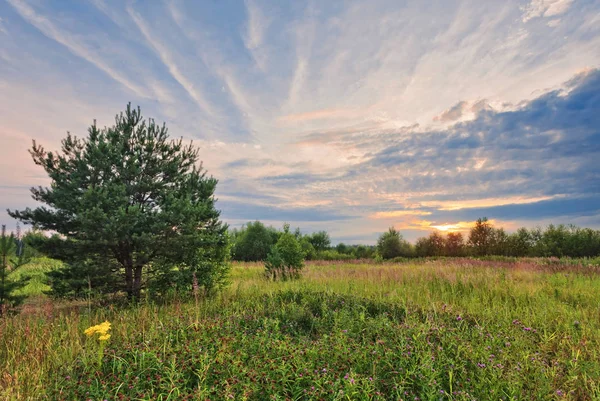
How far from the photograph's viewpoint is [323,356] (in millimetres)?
4652

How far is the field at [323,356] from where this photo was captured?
12.4 ft

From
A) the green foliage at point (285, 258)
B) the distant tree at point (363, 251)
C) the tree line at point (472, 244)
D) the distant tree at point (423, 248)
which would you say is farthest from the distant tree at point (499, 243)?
the green foliage at point (285, 258)

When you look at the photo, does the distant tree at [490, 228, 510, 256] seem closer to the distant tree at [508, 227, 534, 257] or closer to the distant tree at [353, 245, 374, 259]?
the distant tree at [508, 227, 534, 257]

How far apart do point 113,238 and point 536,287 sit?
11655mm

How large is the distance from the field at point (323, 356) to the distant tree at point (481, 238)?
91.1 feet

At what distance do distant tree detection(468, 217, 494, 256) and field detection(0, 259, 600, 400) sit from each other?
27777mm

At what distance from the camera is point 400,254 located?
112 ft

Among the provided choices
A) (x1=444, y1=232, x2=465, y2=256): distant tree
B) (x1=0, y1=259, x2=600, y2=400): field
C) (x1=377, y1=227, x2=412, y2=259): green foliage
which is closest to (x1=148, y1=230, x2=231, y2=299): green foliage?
(x1=0, y1=259, x2=600, y2=400): field

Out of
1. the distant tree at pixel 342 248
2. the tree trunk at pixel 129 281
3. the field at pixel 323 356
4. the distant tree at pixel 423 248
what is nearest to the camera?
the field at pixel 323 356

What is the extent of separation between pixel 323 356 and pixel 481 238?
112 feet

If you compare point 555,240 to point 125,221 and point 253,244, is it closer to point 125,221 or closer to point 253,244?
point 253,244

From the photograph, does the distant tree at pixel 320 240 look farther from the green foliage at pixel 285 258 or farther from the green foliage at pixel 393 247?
the green foliage at pixel 285 258

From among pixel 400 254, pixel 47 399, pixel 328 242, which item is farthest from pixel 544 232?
pixel 47 399

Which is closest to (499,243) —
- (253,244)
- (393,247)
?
(393,247)
